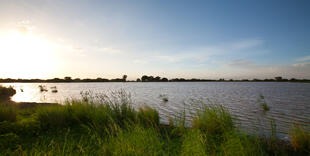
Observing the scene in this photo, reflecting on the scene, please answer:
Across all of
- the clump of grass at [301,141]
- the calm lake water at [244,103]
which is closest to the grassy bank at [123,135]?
the clump of grass at [301,141]

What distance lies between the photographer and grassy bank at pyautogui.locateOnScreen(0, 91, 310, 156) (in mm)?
3371

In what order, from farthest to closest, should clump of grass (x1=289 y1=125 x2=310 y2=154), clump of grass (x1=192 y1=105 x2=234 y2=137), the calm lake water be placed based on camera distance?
the calm lake water, clump of grass (x1=192 y1=105 x2=234 y2=137), clump of grass (x1=289 y1=125 x2=310 y2=154)

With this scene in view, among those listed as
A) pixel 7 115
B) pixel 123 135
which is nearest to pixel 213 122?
pixel 123 135

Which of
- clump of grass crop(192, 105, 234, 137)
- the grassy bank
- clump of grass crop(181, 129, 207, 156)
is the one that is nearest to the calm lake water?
clump of grass crop(192, 105, 234, 137)

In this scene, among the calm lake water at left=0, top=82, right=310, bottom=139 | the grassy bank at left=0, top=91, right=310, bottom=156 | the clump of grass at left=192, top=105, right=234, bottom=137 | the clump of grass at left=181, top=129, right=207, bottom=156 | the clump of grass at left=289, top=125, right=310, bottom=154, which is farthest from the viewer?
the calm lake water at left=0, top=82, right=310, bottom=139

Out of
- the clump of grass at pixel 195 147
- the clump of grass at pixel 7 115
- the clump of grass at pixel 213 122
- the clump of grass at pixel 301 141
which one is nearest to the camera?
the clump of grass at pixel 195 147

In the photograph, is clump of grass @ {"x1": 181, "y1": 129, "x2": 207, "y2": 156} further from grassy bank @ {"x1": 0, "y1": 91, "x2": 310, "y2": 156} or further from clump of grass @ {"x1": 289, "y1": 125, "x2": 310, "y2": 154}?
clump of grass @ {"x1": 289, "y1": 125, "x2": 310, "y2": 154}

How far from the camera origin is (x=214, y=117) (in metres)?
5.48

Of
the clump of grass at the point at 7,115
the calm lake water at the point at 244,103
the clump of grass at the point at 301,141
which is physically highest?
the clump of grass at the point at 7,115

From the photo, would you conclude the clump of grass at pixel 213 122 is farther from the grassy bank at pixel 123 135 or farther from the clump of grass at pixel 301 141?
the clump of grass at pixel 301 141

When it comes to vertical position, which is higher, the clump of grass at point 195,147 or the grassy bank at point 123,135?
the clump of grass at point 195,147

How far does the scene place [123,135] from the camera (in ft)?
→ 13.4

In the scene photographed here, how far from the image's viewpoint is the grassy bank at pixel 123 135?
3371mm

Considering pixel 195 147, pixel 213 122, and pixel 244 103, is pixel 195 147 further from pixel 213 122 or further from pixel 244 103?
pixel 244 103
